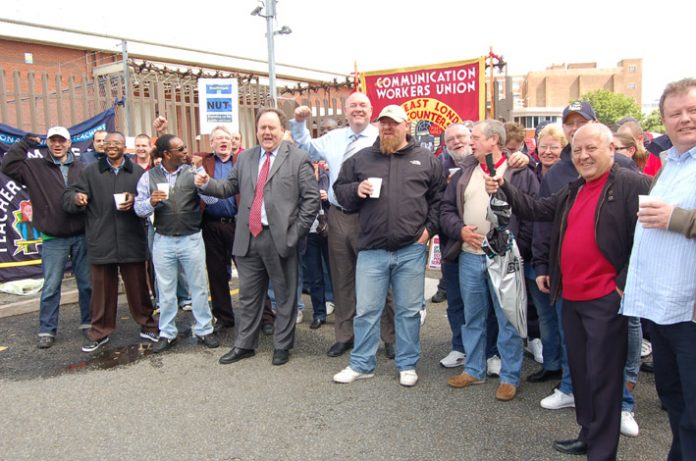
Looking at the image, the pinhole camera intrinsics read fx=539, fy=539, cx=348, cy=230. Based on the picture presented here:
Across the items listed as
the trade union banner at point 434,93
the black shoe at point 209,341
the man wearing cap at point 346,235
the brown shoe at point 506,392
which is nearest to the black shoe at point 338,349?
the man wearing cap at point 346,235

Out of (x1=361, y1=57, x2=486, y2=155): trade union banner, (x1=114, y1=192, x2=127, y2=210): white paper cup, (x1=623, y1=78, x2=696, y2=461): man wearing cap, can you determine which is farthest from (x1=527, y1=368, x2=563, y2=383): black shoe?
(x1=361, y1=57, x2=486, y2=155): trade union banner

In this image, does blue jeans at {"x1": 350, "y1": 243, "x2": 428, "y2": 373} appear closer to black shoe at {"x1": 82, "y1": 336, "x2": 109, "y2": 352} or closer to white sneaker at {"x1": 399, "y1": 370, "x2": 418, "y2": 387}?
white sneaker at {"x1": 399, "y1": 370, "x2": 418, "y2": 387}

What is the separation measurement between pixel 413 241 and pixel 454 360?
1.16 m

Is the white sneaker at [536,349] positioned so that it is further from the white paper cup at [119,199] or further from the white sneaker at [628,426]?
the white paper cup at [119,199]

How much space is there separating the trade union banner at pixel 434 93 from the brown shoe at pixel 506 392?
485cm

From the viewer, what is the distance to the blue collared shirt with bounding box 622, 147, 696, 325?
2367mm

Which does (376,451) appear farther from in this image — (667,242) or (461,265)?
(667,242)

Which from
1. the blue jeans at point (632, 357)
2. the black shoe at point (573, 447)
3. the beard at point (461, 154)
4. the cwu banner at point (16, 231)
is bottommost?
the black shoe at point (573, 447)

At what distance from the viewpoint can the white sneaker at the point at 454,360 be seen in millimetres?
4547

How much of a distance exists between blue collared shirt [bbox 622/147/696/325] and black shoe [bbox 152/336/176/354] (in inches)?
158

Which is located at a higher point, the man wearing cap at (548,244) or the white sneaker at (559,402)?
the man wearing cap at (548,244)

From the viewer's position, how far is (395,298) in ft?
14.2

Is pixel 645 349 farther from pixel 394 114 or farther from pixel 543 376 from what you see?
pixel 394 114

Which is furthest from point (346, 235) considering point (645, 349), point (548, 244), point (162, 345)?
point (645, 349)
